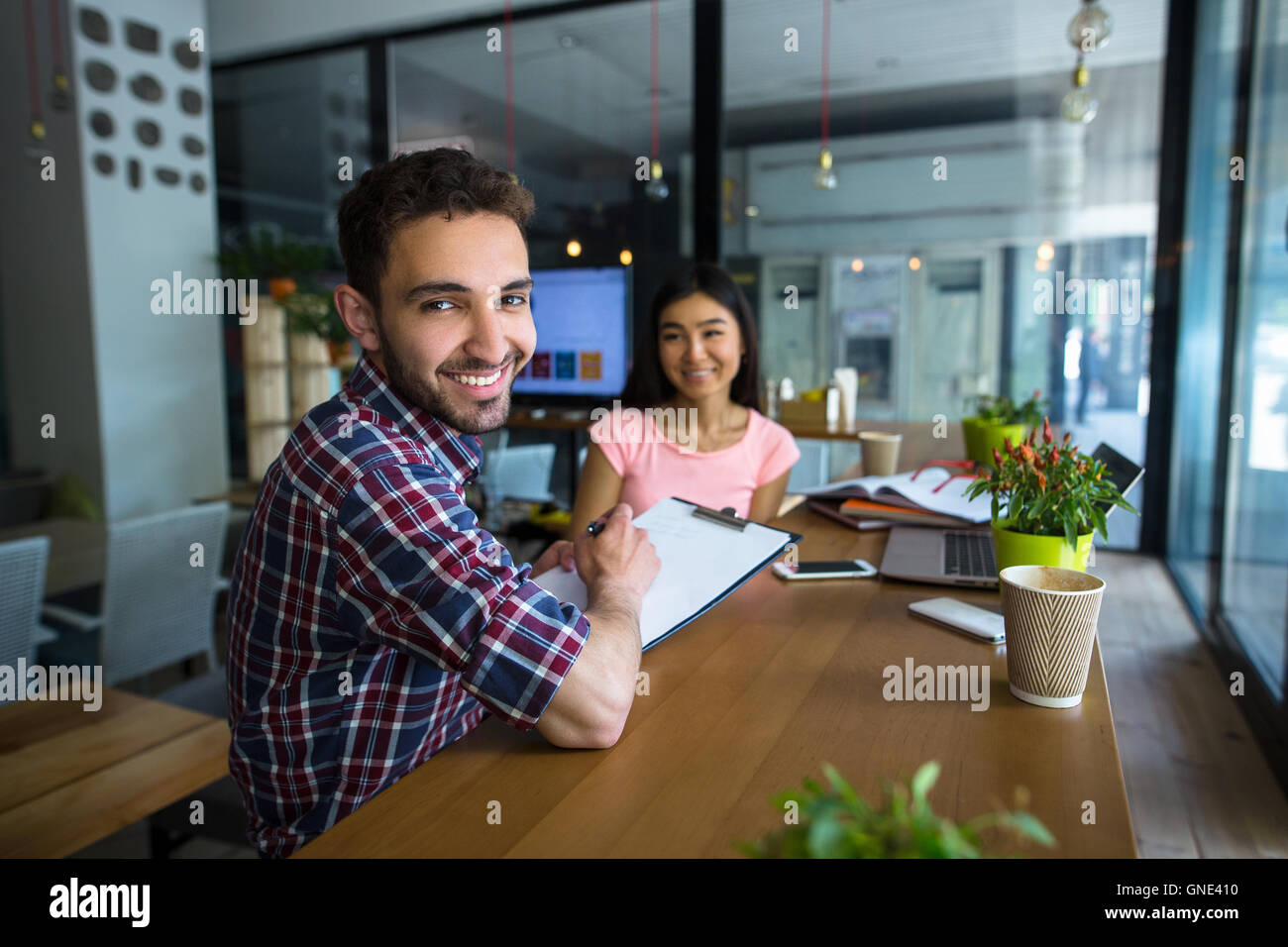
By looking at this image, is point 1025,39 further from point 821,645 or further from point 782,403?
point 821,645

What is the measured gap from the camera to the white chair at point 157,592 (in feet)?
7.75

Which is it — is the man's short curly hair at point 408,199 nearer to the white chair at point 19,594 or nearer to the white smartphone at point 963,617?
the white smartphone at point 963,617

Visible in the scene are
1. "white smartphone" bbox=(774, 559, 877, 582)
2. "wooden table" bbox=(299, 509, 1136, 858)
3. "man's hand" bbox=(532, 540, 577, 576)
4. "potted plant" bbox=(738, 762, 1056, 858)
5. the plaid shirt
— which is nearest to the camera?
"potted plant" bbox=(738, 762, 1056, 858)

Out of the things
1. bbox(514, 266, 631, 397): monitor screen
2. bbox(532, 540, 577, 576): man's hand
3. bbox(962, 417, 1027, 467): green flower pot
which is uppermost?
bbox(514, 266, 631, 397): monitor screen

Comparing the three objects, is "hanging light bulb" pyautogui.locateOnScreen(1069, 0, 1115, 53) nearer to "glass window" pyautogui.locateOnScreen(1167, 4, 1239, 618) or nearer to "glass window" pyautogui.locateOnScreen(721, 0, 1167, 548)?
"glass window" pyautogui.locateOnScreen(1167, 4, 1239, 618)

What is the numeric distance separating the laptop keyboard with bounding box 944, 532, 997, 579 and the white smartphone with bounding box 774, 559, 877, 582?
0.12 metres

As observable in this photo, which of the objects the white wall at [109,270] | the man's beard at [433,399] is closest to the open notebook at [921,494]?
the man's beard at [433,399]

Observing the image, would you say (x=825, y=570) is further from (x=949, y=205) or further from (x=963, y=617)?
(x=949, y=205)

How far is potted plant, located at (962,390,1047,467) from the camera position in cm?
194

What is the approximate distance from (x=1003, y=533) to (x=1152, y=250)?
4200 mm

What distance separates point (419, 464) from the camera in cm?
93

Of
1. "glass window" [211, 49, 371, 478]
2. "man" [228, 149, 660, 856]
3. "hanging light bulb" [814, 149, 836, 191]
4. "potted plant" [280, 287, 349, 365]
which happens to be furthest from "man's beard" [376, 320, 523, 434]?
"glass window" [211, 49, 371, 478]

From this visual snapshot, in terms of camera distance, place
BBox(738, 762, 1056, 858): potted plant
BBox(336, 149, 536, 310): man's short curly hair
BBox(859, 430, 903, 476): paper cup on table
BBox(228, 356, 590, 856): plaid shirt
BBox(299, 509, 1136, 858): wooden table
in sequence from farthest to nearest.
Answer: BBox(859, 430, 903, 476): paper cup on table → BBox(336, 149, 536, 310): man's short curly hair → BBox(228, 356, 590, 856): plaid shirt → BBox(299, 509, 1136, 858): wooden table → BBox(738, 762, 1056, 858): potted plant

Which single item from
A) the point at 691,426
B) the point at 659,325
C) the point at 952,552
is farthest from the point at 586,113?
the point at 952,552
